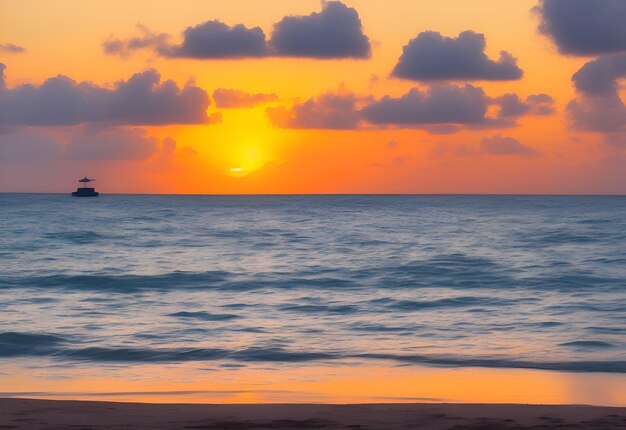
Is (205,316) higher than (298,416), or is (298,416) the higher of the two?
(205,316)

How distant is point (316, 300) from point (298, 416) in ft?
58.3

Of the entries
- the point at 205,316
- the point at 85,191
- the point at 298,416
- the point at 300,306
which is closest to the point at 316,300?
the point at 300,306

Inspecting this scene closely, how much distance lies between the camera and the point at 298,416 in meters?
10.8

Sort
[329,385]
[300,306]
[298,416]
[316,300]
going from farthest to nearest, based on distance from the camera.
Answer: [316,300] < [300,306] < [329,385] < [298,416]

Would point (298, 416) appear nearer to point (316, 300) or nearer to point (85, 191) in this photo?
point (316, 300)

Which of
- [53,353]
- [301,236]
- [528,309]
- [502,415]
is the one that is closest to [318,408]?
[502,415]

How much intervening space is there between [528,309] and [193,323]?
10600mm

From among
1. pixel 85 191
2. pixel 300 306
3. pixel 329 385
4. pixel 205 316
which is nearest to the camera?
pixel 329 385

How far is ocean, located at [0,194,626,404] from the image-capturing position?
16.5m

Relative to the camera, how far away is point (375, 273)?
37469 millimetres

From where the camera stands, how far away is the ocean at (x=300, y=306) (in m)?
16.5

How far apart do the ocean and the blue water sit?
8 centimetres

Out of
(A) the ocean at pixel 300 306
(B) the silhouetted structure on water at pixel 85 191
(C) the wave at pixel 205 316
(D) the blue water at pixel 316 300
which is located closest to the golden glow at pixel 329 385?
(A) the ocean at pixel 300 306

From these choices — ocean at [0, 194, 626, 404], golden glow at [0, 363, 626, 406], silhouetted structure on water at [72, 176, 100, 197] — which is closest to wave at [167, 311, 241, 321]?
ocean at [0, 194, 626, 404]
